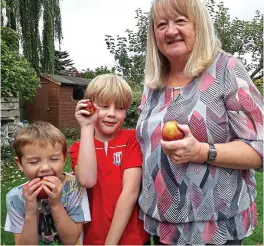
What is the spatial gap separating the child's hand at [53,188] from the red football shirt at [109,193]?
168 mm

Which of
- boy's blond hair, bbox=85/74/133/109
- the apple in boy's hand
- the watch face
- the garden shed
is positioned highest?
boy's blond hair, bbox=85/74/133/109

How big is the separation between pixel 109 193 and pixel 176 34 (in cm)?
68

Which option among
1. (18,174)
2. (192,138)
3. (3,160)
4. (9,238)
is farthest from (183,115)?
(3,160)

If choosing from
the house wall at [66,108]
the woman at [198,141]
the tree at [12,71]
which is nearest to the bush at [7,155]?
the tree at [12,71]

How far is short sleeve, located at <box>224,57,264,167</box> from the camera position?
1.42 meters

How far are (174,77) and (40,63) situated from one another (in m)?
13.0

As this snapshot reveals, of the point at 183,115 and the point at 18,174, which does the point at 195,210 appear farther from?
the point at 18,174

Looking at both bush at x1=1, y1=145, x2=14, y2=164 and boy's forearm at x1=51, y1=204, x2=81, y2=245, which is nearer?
boy's forearm at x1=51, y1=204, x2=81, y2=245

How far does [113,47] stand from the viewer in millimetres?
13586

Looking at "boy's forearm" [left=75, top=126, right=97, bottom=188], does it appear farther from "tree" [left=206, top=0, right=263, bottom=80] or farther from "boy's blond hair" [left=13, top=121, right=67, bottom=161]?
"tree" [left=206, top=0, right=263, bottom=80]

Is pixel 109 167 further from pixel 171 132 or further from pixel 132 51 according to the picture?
pixel 132 51

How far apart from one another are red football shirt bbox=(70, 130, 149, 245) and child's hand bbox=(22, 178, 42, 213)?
0.74 ft

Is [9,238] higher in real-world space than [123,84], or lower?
lower

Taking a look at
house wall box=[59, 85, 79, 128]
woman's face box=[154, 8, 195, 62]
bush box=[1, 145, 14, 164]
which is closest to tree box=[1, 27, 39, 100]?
bush box=[1, 145, 14, 164]
